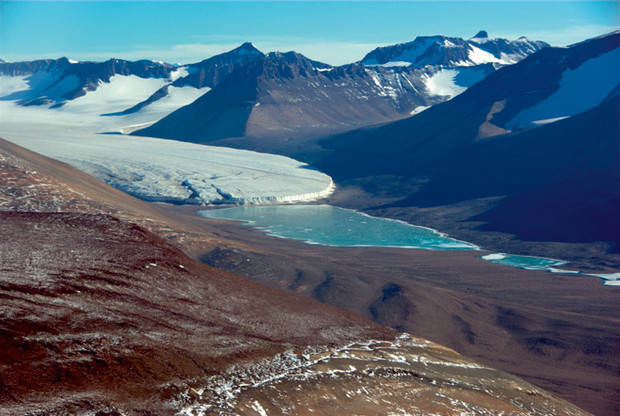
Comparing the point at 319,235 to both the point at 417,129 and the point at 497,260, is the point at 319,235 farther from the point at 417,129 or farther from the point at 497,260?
the point at 417,129

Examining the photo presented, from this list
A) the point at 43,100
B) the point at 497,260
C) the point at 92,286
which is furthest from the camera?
the point at 43,100

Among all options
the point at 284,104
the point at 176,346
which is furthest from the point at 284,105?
the point at 176,346

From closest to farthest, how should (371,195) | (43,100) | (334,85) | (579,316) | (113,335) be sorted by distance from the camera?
(113,335)
(579,316)
(371,195)
(334,85)
(43,100)

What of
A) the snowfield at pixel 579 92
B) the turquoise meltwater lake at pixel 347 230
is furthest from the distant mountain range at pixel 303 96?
the turquoise meltwater lake at pixel 347 230

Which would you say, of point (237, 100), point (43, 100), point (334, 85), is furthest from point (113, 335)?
point (43, 100)

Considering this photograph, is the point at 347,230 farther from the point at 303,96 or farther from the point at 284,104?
the point at 303,96

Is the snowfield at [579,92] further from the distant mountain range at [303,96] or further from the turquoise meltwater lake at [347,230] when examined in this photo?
A: the turquoise meltwater lake at [347,230]
